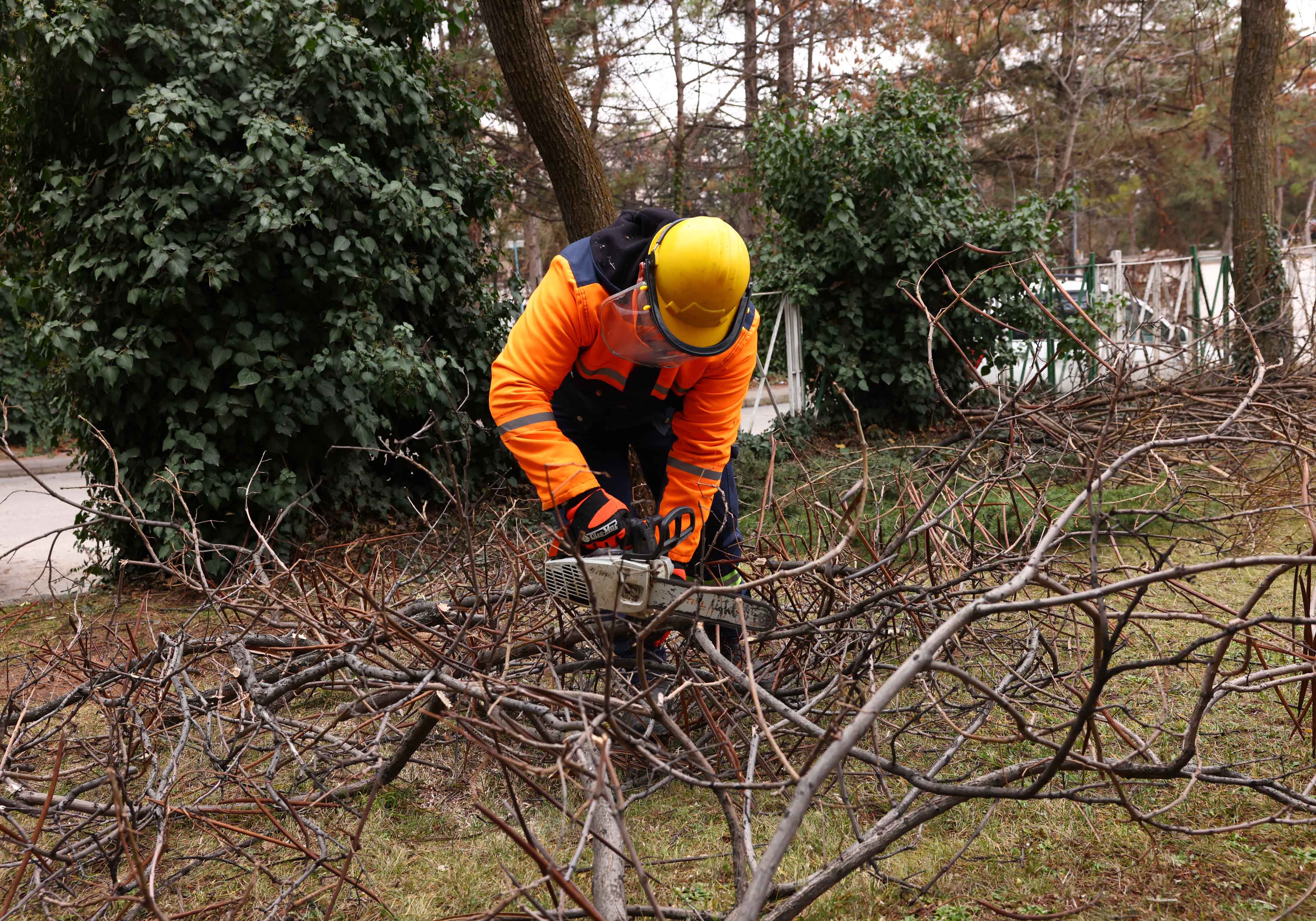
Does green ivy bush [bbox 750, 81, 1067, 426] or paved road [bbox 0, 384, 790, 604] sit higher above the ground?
green ivy bush [bbox 750, 81, 1067, 426]

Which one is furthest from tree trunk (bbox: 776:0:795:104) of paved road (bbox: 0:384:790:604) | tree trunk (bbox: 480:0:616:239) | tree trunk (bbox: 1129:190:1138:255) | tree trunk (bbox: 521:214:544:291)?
tree trunk (bbox: 1129:190:1138:255)

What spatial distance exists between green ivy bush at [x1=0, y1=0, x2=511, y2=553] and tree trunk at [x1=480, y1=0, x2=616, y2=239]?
0.58 metres

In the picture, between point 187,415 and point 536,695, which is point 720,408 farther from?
point 187,415

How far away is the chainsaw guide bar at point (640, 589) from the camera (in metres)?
2.26

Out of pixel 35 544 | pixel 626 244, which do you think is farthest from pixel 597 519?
pixel 35 544

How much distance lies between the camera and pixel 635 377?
2.97 metres

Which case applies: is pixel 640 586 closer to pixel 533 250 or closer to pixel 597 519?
pixel 597 519

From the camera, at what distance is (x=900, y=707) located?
9.54ft

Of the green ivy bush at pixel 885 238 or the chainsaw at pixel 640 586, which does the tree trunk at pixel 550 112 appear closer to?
the green ivy bush at pixel 885 238

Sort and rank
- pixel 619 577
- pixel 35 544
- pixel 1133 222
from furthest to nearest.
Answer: pixel 1133 222 < pixel 35 544 < pixel 619 577

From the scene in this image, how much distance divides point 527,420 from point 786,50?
49.1ft

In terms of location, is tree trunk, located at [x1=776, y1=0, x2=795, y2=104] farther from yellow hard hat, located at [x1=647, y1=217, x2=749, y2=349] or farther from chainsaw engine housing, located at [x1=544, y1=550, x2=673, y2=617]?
chainsaw engine housing, located at [x1=544, y1=550, x2=673, y2=617]

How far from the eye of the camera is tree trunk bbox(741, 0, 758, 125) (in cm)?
1540

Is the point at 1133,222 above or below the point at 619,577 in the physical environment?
above
